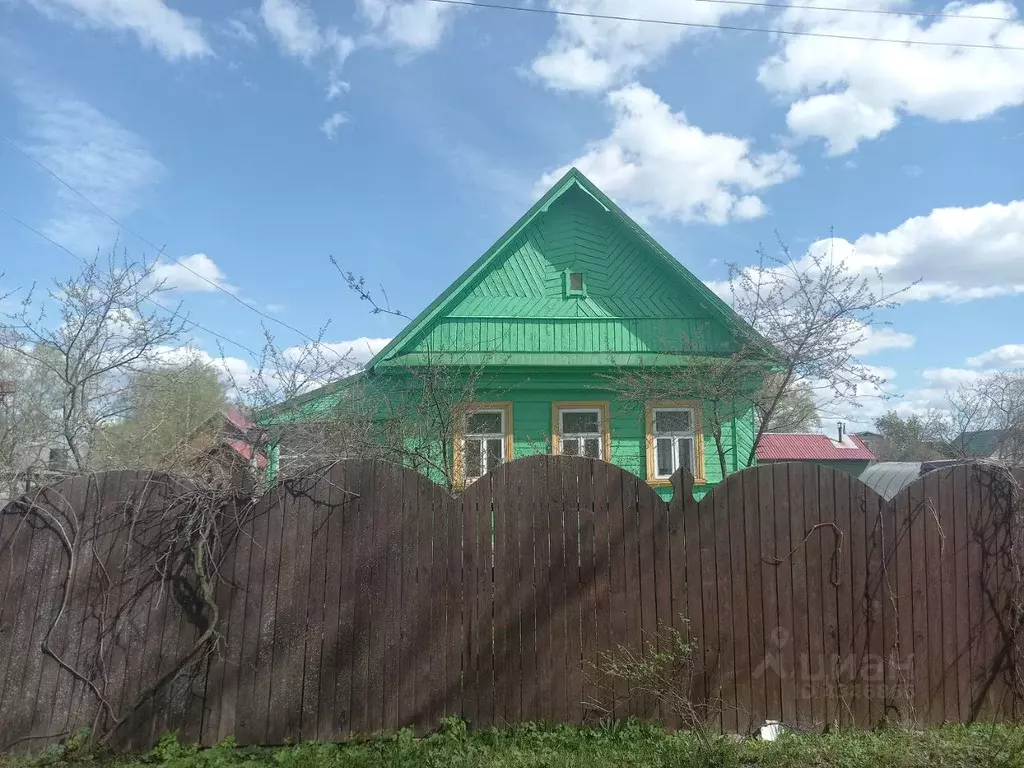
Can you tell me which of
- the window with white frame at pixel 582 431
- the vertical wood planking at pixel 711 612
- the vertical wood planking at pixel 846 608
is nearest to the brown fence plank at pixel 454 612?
the vertical wood planking at pixel 711 612

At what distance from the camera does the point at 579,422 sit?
12562mm

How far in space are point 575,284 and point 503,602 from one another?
9240 mm

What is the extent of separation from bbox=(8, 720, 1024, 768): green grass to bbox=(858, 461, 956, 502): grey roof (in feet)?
8.58

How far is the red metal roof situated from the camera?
34.7m

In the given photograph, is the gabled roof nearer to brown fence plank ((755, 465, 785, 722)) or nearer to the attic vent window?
the attic vent window

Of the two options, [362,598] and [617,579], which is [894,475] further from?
[362,598]

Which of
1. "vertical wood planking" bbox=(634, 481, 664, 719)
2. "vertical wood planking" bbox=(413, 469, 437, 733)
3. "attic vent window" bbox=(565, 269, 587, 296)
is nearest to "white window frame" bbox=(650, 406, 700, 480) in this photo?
"attic vent window" bbox=(565, 269, 587, 296)

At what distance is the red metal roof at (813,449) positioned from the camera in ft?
114

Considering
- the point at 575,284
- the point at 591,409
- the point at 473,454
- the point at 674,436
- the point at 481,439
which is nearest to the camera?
the point at 473,454

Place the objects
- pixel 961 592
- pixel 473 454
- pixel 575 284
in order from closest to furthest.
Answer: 1. pixel 961 592
2. pixel 473 454
3. pixel 575 284

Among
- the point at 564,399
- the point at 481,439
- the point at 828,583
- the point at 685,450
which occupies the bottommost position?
the point at 828,583

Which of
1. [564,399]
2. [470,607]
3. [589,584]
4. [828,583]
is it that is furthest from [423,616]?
[564,399]

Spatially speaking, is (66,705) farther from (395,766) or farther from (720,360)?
(720,360)

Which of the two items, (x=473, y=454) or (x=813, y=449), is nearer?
(x=473, y=454)
